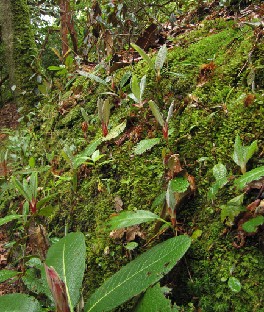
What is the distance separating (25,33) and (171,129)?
3.68 meters

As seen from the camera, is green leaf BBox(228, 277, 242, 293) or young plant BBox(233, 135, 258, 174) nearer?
green leaf BBox(228, 277, 242, 293)

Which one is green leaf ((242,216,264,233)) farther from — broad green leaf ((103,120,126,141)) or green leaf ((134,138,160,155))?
broad green leaf ((103,120,126,141))


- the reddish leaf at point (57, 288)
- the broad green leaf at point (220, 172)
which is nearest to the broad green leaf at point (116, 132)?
the broad green leaf at point (220, 172)

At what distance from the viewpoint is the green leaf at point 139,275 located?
104 centimetres

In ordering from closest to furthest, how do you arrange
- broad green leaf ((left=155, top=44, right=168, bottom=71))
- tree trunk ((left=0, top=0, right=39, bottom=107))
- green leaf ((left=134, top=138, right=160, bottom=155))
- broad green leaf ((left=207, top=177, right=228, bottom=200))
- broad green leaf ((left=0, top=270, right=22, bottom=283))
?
broad green leaf ((left=207, top=177, right=228, bottom=200)) → broad green leaf ((left=0, top=270, right=22, bottom=283)) → green leaf ((left=134, top=138, right=160, bottom=155)) → broad green leaf ((left=155, top=44, right=168, bottom=71)) → tree trunk ((left=0, top=0, right=39, bottom=107))

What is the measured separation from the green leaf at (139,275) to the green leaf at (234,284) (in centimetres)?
20

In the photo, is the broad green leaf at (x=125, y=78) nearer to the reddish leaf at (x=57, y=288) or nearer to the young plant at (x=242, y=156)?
the young plant at (x=242, y=156)

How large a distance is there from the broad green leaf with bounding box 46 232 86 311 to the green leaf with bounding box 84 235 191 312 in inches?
3.1

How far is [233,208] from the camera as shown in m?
1.20

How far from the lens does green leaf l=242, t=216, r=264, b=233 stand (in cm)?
110

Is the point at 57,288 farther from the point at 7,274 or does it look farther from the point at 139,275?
the point at 7,274

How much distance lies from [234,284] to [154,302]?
0.97ft

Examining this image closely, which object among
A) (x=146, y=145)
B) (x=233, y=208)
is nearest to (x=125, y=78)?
(x=146, y=145)

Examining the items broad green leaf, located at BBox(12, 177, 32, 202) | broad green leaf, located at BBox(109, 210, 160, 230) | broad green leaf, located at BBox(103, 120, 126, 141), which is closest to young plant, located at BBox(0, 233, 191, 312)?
broad green leaf, located at BBox(109, 210, 160, 230)
